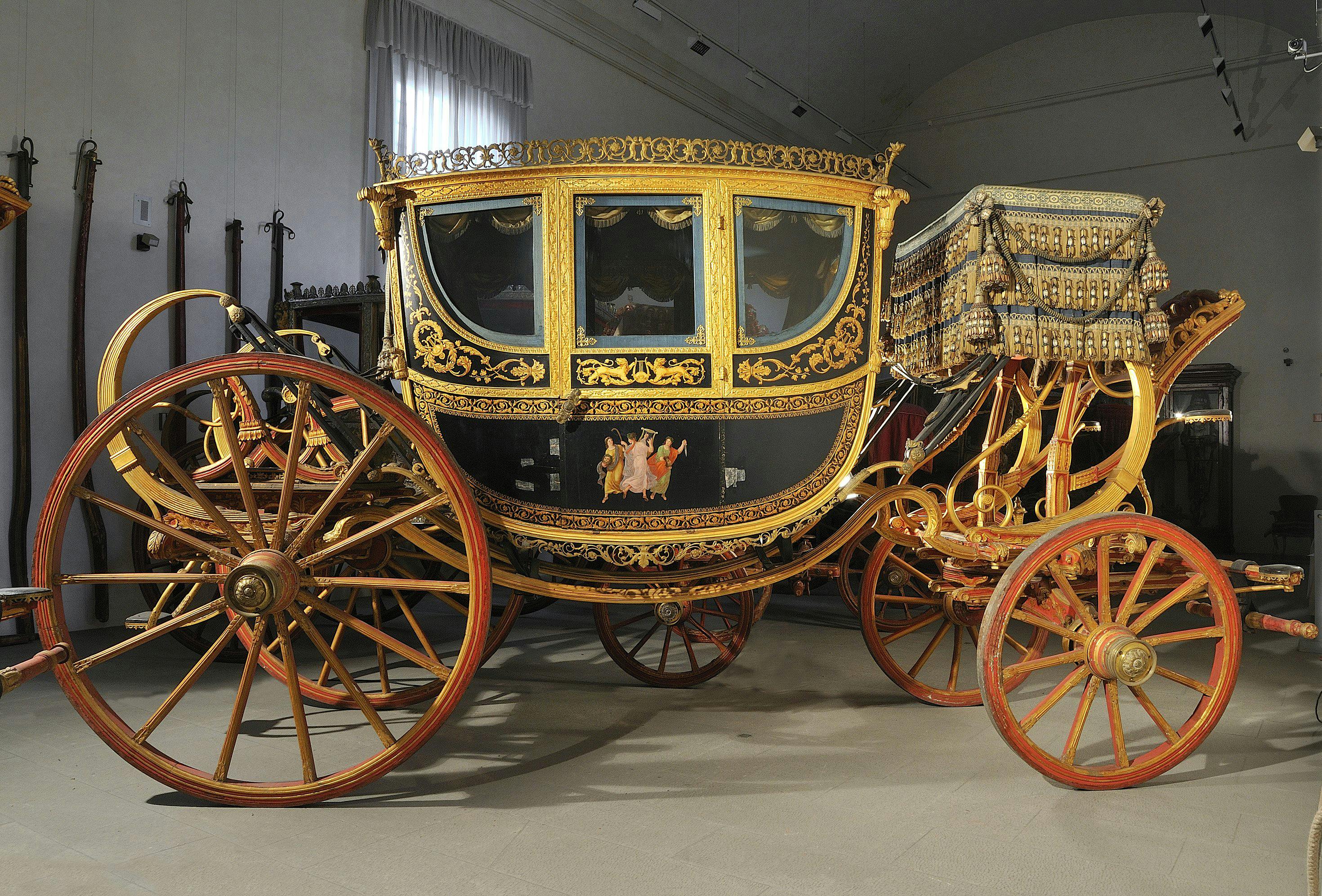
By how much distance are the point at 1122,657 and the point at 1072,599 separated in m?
0.20

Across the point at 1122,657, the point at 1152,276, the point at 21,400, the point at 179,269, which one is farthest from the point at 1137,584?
the point at 179,269

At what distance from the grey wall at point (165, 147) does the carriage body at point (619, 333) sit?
10.3 ft

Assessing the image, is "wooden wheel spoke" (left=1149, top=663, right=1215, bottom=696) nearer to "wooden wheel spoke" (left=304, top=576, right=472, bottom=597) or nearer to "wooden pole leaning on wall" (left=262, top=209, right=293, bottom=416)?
"wooden wheel spoke" (left=304, top=576, right=472, bottom=597)

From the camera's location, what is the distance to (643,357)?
290 centimetres

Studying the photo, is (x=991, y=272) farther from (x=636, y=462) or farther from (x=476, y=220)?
→ (x=476, y=220)

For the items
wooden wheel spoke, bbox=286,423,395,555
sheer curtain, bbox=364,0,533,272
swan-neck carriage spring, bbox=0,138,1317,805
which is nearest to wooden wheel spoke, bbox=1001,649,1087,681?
swan-neck carriage spring, bbox=0,138,1317,805

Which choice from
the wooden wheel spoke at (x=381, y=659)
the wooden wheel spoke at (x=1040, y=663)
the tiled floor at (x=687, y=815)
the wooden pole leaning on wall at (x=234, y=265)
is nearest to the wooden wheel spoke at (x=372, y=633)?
the tiled floor at (x=687, y=815)

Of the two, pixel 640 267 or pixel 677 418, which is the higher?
pixel 640 267

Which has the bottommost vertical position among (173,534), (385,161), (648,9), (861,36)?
(173,534)

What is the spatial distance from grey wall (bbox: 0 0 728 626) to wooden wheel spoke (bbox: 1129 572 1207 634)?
17.0 feet

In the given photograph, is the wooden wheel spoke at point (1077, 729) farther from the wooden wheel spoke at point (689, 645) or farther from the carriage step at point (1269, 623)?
the wooden wheel spoke at point (689, 645)

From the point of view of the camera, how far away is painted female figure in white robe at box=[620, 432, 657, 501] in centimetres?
291

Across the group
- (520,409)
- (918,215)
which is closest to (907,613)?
(520,409)

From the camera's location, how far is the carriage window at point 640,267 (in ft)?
A: 9.59
